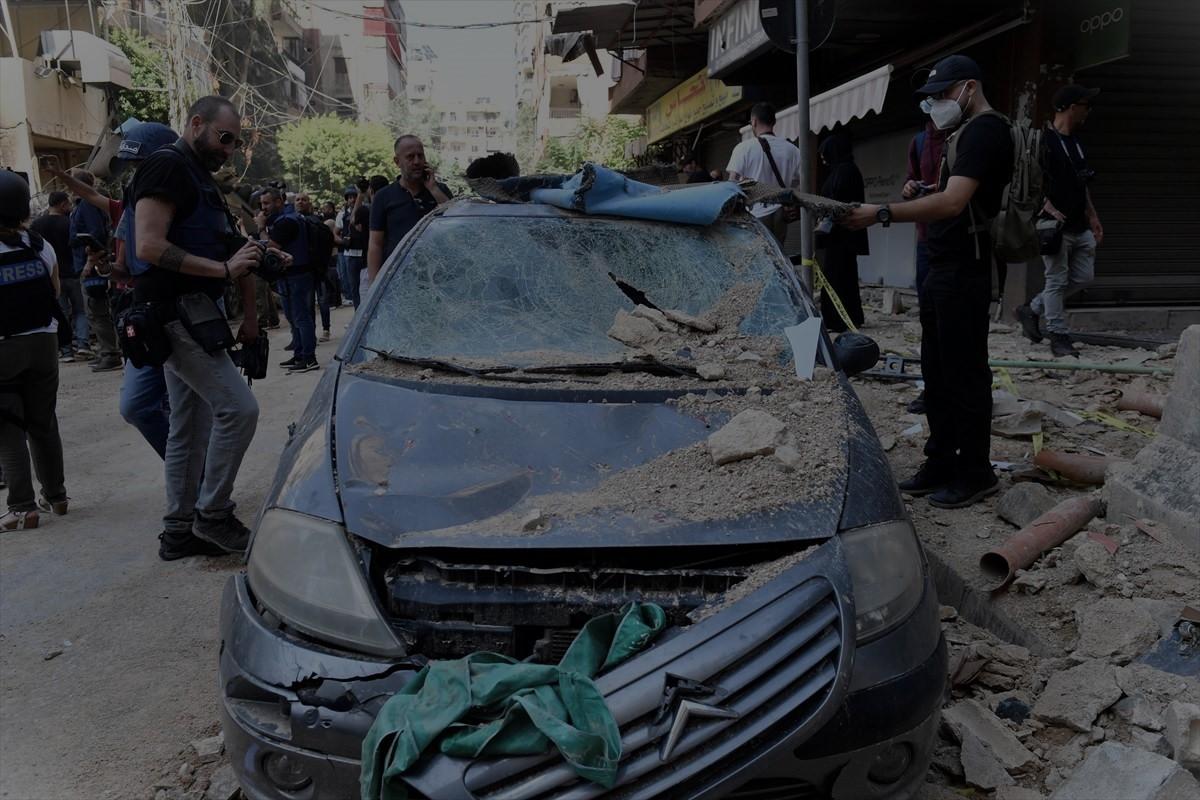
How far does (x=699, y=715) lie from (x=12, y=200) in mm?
4771

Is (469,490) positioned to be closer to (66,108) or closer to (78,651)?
(78,651)

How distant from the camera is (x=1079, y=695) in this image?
2654mm

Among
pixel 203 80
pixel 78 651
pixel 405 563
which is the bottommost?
pixel 78 651

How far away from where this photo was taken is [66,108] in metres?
19.6

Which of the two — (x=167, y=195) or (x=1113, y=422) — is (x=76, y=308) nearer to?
(x=167, y=195)

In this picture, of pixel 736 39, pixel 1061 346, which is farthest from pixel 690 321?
pixel 736 39

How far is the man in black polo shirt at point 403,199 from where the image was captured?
5.92 metres

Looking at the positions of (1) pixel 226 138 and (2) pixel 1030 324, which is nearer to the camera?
(1) pixel 226 138

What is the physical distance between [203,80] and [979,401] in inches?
1020

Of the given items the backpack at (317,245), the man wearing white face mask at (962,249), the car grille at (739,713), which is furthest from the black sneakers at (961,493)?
the backpack at (317,245)

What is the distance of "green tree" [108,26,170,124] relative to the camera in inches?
859

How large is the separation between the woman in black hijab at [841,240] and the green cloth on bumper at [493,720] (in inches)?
260

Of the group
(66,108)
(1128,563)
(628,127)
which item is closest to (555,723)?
(1128,563)

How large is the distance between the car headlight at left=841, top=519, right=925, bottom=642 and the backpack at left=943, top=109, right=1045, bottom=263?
2332 millimetres
